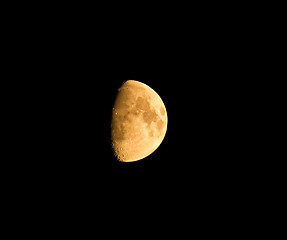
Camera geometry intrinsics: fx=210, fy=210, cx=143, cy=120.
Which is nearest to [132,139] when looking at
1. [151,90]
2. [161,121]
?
[161,121]

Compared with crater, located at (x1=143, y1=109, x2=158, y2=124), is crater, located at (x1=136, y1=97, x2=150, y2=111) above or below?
above

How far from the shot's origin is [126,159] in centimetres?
264

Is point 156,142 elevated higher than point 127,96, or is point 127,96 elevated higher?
point 127,96

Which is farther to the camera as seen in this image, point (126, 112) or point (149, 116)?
point (149, 116)

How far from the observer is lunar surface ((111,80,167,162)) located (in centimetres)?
238

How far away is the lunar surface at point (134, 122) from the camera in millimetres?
2381

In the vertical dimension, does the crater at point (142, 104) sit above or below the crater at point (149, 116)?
above

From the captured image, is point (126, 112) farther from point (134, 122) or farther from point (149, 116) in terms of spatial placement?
point (149, 116)

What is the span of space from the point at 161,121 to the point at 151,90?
45 centimetres

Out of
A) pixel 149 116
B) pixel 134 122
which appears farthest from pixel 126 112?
pixel 149 116

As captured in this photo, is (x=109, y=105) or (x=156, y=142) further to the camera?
(x=156, y=142)

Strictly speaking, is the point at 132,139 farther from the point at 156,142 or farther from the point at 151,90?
the point at 151,90

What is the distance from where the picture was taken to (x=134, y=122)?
2.38m

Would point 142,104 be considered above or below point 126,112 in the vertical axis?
above
